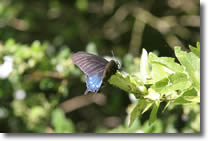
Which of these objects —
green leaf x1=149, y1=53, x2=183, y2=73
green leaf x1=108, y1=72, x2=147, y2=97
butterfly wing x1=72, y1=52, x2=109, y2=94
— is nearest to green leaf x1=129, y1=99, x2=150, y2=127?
green leaf x1=108, y1=72, x2=147, y2=97

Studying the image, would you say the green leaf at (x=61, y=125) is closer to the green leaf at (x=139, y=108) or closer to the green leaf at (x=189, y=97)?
the green leaf at (x=139, y=108)

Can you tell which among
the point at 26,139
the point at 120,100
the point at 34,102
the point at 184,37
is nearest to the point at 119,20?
the point at 184,37

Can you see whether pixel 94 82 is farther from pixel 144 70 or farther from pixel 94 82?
pixel 144 70

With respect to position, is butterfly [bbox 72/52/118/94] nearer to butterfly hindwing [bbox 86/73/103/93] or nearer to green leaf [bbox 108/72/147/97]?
butterfly hindwing [bbox 86/73/103/93]

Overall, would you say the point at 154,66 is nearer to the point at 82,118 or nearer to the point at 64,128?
the point at 64,128

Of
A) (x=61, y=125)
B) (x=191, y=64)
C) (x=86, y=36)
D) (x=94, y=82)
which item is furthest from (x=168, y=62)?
(x=86, y=36)

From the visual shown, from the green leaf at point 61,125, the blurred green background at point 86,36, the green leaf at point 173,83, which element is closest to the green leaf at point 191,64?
the green leaf at point 173,83
